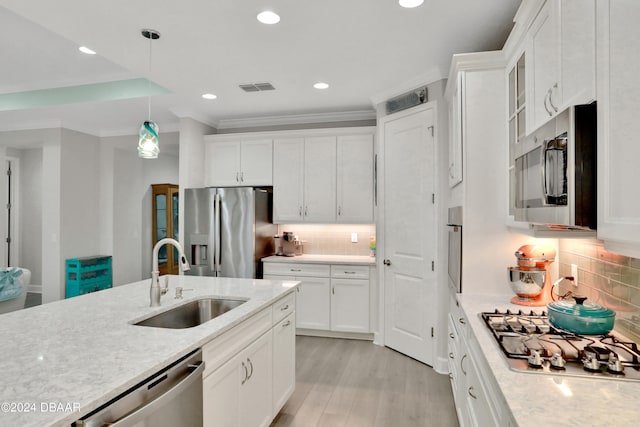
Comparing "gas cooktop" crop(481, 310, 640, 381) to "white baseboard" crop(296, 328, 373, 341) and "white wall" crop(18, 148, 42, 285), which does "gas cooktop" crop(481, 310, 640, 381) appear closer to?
"white baseboard" crop(296, 328, 373, 341)

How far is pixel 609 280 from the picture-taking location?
164cm

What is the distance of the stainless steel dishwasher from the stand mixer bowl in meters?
1.71

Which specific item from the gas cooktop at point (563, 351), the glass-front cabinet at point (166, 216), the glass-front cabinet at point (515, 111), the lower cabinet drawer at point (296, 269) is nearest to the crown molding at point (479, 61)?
the glass-front cabinet at point (515, 111)

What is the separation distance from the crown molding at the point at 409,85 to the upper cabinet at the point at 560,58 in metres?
1.45

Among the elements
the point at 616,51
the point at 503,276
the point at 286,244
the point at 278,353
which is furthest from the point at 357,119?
the point at 616,51

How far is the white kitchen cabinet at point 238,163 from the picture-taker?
15.4ft

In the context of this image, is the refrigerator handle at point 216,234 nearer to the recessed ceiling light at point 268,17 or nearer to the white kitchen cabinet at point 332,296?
the white kitchen cabinet at point 332,296

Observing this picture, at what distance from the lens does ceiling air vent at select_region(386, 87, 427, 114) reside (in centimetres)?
346

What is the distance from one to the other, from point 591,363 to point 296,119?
4180mm

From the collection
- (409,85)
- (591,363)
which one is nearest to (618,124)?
(591,363)

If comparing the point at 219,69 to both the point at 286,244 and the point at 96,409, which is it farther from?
the point at 96,409

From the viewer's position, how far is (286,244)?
15.8 feet

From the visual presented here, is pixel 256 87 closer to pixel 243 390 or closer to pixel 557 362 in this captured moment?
pixel 243 390

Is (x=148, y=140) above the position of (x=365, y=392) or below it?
above
